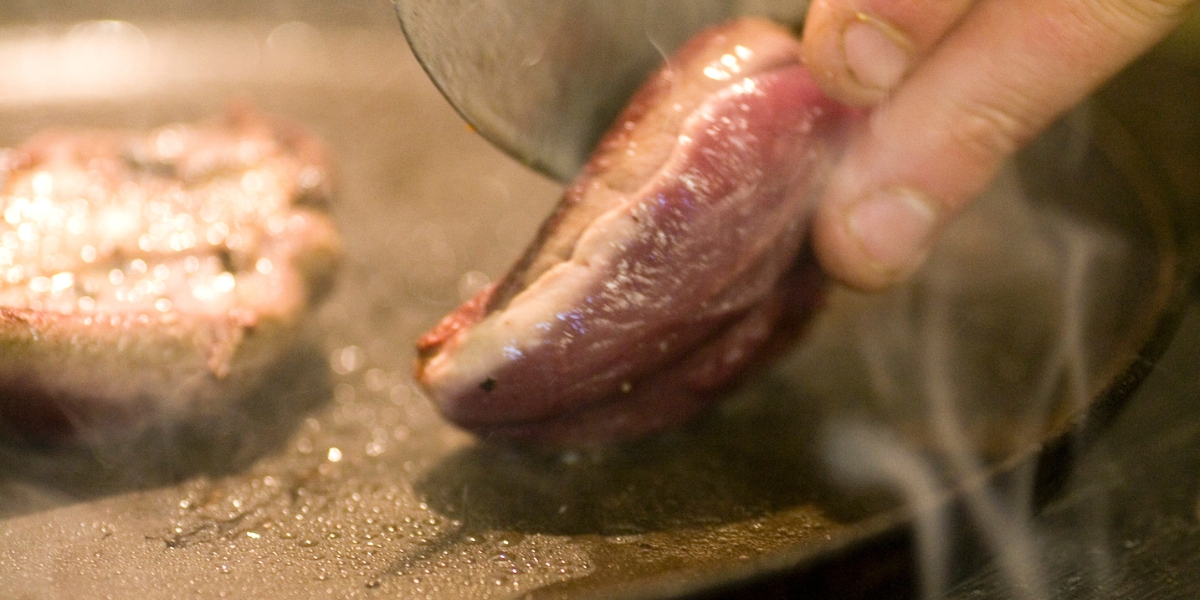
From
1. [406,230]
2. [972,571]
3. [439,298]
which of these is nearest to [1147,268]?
Answer: [972,571]

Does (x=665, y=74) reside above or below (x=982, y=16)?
below

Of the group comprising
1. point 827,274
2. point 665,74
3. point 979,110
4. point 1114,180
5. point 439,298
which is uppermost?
point 979,110

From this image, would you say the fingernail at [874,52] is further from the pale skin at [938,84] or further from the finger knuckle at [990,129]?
the finger knuckle at [990,129]

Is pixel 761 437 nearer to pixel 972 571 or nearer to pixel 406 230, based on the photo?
pixel 972 571

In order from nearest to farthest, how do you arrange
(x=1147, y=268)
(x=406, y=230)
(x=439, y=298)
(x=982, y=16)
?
(x=982, y=16) < (x=1147, y=268) < (x=439, y=298) < (x=406, y=230)

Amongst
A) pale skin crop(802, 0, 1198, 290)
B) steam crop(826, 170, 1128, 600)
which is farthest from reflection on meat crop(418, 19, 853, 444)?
steam crop(826, 170, 1128, 600)

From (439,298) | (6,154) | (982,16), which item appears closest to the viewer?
(982,16)
